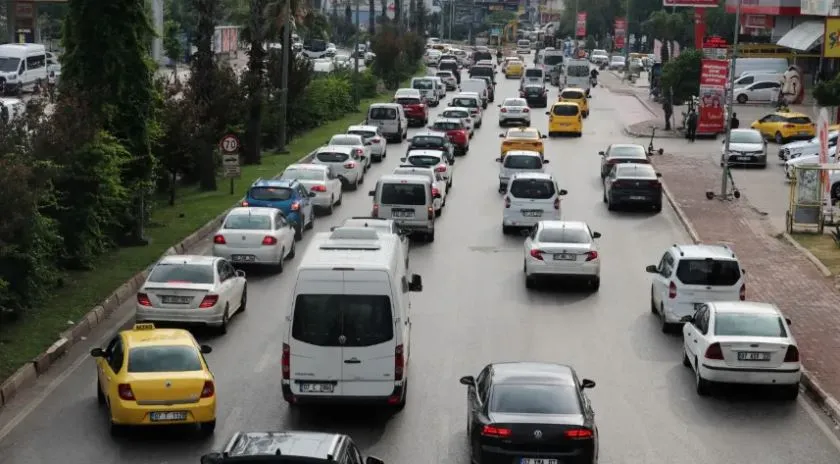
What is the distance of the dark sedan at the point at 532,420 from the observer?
1560 centimetres

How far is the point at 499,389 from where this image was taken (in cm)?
1641

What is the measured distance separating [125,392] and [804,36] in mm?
78645

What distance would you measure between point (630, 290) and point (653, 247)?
5.84 m

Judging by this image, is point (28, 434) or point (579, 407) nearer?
point (579, 407)

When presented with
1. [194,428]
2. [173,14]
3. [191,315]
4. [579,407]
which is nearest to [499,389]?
[579,407]

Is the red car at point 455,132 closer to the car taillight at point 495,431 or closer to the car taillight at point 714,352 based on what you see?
the car taillight at point 714,352

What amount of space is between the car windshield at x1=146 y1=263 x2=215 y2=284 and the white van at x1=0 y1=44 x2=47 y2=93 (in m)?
50.8

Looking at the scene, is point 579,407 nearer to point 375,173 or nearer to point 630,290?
point 630,290

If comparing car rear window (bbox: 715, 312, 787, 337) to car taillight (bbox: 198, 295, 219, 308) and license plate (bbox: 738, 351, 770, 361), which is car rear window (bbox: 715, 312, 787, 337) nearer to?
license plate (bbox: 738, 351, 770, 361)

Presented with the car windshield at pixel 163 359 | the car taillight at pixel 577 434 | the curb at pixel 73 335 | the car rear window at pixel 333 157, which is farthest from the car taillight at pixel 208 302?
the car rear window at pixel 333 157

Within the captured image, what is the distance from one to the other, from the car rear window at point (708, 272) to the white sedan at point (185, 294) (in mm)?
8118

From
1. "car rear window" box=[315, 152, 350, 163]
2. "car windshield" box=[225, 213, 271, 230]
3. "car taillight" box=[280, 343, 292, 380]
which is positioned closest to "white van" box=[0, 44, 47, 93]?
"car rear window" box=[315, 152, 350, 163]

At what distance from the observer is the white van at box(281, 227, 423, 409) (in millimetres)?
18594

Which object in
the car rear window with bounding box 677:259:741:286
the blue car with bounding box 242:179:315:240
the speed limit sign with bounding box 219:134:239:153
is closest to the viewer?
the car rear window with bounding box 677:259:741:286
